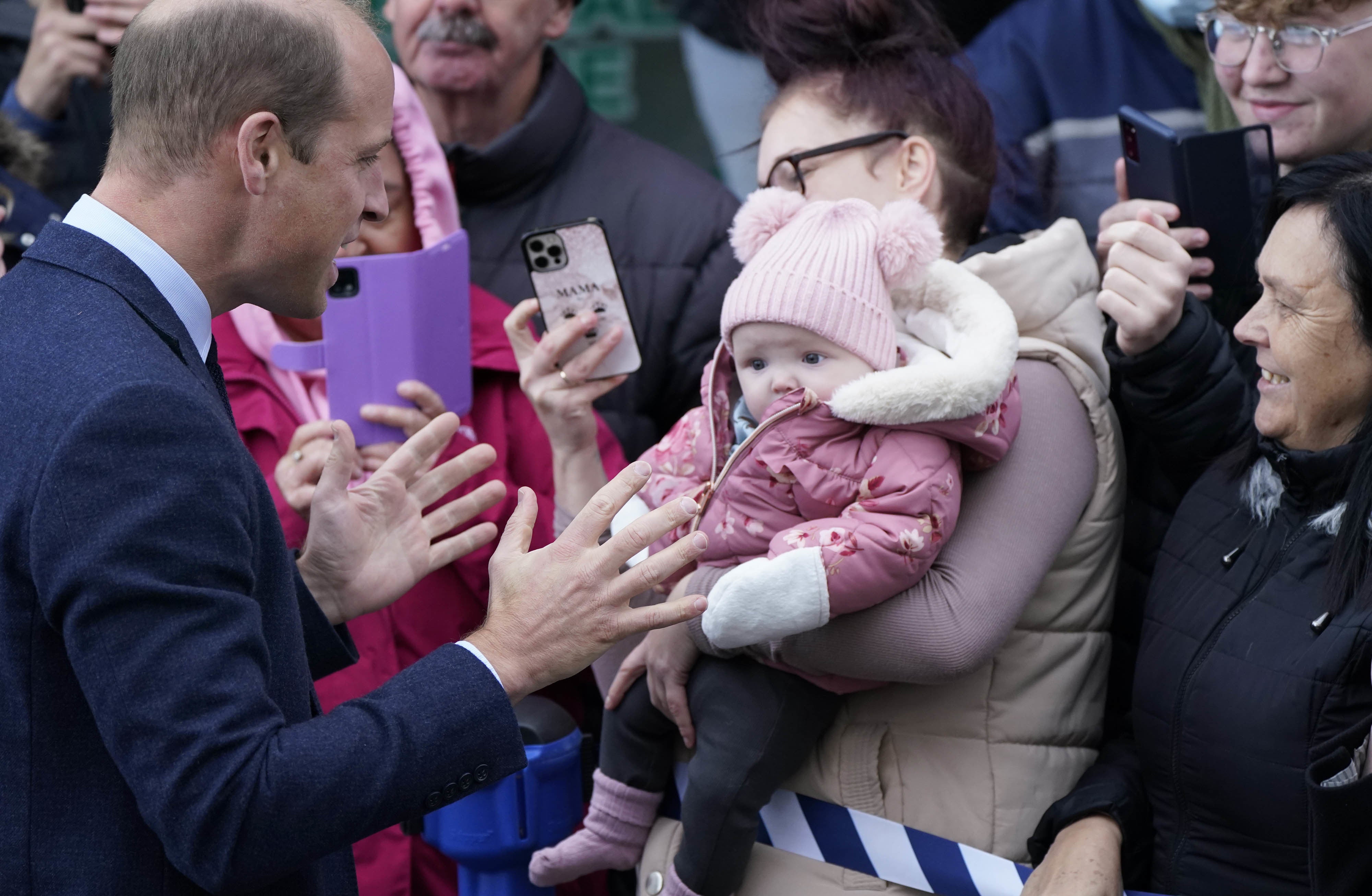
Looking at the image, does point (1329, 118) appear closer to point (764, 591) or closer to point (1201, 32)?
point (1201, 32)

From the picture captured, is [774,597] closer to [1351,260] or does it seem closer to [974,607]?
[974,607]

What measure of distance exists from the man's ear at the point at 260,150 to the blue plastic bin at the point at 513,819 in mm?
1136

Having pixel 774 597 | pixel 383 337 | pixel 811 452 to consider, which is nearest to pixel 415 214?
pixel 383 337

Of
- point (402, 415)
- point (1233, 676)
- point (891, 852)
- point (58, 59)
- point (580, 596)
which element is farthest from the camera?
point (58, 59)

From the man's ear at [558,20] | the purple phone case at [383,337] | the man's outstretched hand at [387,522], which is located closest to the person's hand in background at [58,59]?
the man's ear at [558,20]

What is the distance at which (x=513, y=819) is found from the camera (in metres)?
2.35

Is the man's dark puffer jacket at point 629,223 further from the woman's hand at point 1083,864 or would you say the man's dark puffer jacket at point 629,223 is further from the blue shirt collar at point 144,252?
the blue shirt collar at point 144,252

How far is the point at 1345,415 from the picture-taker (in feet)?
6.06

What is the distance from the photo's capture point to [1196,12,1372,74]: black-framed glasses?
2.16m

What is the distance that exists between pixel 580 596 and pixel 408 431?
0.95 metres

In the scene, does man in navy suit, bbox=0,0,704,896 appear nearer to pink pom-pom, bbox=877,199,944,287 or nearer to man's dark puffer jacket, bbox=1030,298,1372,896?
pink pom-pom, bbox=877,199,944,287

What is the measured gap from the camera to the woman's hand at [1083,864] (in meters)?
1.89

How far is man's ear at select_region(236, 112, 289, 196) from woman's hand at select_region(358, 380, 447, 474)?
898 mm

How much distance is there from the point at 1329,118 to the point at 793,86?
34.1 inches
